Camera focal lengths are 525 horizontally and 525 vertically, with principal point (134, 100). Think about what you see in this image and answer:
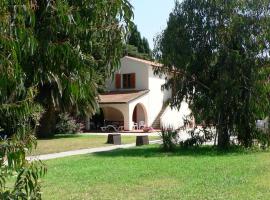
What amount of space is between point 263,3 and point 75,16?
18.5 m

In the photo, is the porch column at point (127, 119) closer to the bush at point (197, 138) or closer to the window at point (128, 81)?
the window at point (128, 81)

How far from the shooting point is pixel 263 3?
69.1 feet

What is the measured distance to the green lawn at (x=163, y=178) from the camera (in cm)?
1066

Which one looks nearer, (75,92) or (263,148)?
(75,92)

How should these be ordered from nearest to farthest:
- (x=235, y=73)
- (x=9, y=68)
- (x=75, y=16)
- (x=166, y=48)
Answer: (x=9, y=68) → (x=75, y=16) → (x=235, y=73) → (x=166, y=48)

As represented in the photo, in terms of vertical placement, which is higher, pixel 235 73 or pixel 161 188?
pixel 235 73

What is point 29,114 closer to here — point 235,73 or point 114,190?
point 114,190

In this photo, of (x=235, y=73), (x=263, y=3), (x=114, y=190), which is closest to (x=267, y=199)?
(x=114, y=190)

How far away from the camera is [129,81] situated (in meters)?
48.7

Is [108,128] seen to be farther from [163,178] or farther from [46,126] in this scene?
[163,178]

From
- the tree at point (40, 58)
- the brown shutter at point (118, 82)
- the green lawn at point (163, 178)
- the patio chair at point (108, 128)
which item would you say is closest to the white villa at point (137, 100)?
the brown shutter at point (118, 82)

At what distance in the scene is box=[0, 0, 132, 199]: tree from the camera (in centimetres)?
325

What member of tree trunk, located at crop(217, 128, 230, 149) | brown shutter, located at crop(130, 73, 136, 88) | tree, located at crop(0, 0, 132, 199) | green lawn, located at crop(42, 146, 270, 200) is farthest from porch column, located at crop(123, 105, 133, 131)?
tree, located at crop(0, 0, 132, 199)

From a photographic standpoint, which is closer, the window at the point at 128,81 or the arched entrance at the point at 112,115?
the window at the point at 128,81
